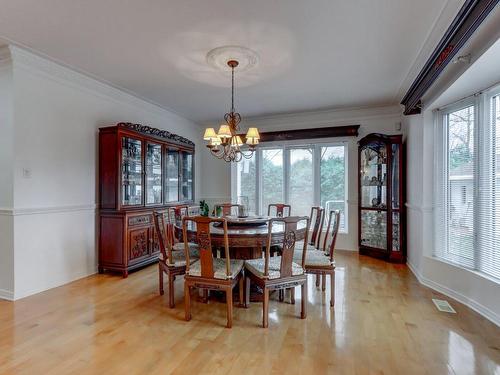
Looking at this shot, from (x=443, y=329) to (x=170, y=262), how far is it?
2.54m

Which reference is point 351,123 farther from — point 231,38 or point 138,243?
point 138,243

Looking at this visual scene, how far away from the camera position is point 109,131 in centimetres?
390

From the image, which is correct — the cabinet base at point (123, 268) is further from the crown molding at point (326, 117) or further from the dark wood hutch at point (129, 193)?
the crown molding at point (326, 117)

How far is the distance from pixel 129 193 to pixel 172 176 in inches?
42.8

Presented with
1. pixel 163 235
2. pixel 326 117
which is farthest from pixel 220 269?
pixel 326 117

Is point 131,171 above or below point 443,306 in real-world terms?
above

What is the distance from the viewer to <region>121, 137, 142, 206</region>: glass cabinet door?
397cm

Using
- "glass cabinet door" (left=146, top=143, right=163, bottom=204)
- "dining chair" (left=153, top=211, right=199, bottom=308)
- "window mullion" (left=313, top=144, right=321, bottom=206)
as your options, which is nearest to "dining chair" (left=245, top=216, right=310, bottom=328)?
"dining chair" (left=153, top=211, right=199, bottom=308)

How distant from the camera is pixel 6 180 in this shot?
3.07 metres

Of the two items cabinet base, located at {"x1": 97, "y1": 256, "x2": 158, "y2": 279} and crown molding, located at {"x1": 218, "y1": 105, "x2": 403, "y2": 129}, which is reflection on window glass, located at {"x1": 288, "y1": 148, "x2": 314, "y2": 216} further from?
cabinet base, located at {"x1": 97, "y1": 256, "x2": 158, "y2": 279}

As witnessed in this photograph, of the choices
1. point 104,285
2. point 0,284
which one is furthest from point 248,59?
point 0,284

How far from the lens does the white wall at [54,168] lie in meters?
3.10

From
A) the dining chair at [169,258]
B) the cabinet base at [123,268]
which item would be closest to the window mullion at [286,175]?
the cabinet base at [123,268]

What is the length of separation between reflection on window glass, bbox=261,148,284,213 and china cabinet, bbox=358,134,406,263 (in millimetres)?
1530
